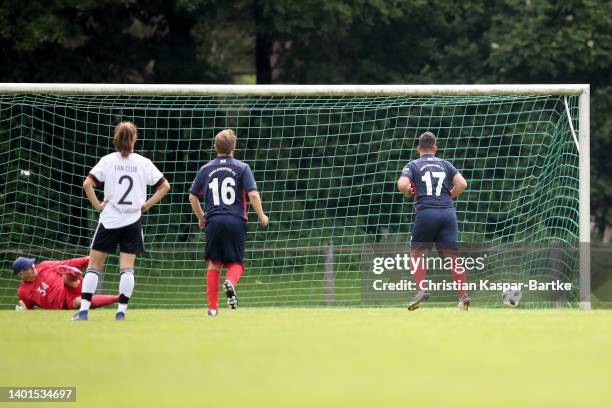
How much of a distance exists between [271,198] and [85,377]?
10900mm

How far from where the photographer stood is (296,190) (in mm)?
16844

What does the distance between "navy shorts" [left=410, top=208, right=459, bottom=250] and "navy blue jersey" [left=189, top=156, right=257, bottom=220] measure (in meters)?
1.98

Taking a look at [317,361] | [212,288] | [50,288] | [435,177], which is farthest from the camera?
[50,288]

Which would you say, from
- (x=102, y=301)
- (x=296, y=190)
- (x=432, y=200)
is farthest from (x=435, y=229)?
(x=296, y=190)

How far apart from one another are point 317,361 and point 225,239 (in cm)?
407

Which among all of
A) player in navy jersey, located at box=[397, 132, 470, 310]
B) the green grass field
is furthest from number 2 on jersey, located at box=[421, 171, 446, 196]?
the green grass field

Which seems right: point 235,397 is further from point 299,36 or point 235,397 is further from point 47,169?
point 299,36

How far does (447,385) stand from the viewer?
628cm

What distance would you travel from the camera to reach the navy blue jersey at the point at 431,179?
12258mm

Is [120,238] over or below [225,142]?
below

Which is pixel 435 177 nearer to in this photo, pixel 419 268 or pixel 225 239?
pixel 419 268

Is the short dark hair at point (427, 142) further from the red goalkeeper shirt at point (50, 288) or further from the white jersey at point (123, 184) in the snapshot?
the red goalkeeper shirt at point (50, 288)

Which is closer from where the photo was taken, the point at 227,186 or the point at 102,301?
the point at 227,186

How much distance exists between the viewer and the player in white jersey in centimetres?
1038
